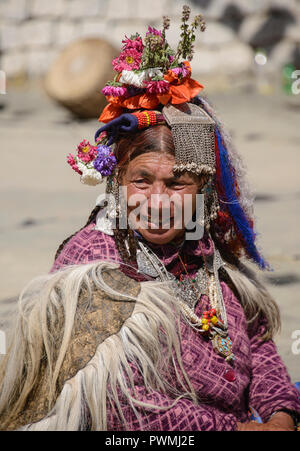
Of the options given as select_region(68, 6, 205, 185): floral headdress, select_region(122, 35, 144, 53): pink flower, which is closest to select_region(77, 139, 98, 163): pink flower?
select_region(68, 6, 205, 185): floral headdress

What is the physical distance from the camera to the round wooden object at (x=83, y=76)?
10.2 m

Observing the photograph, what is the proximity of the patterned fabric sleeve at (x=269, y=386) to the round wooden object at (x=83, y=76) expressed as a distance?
25.6 feet

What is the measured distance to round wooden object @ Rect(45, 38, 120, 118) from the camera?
33.5 ft

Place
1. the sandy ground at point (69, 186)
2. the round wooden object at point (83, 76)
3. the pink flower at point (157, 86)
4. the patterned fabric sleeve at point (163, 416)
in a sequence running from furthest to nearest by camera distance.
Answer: the round wooden object at point (83, 76)
the sandy ground at point (69, 186)
the pink flower at point (157, 86)
the patterned fabric sleeve at point (163, 416)

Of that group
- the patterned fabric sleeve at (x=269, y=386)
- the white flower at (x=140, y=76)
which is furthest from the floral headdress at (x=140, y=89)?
the patterned fabric sleeve at (x=269, y=386)

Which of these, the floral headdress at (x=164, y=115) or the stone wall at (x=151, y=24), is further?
the stone wall at (x=151, y=24)

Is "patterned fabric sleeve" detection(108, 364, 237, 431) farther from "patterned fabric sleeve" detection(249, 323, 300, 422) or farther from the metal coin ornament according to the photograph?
"patterned fabric sleeve" detection(249, 323, 300, 422)

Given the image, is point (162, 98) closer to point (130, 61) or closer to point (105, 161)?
point (130, 61)

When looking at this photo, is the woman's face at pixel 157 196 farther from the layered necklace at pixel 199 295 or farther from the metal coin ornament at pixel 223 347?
the metal coin ornament at pixel 223 347

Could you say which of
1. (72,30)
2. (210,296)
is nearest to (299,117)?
(72,30)

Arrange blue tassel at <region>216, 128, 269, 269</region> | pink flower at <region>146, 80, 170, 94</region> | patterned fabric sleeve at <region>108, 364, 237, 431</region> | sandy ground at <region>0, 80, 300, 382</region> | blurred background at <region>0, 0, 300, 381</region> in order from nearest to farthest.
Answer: patterned fabric sleeve at <region>108, 364, 237, 431</region>, pink flower at <region>146, 80, 170, 94</region>, blue tassel at <region>216, 128, 269, 269</region>, sandy ground at <region>0, 80, 300, 382</region>, blurred background at <region>0, 0, 300, 381</region>

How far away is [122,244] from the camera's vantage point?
2297 millimetres

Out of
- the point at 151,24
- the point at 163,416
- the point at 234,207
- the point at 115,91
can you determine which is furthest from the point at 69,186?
the point at 151,24

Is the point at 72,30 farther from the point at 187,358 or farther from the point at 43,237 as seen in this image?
the point at 187,358
